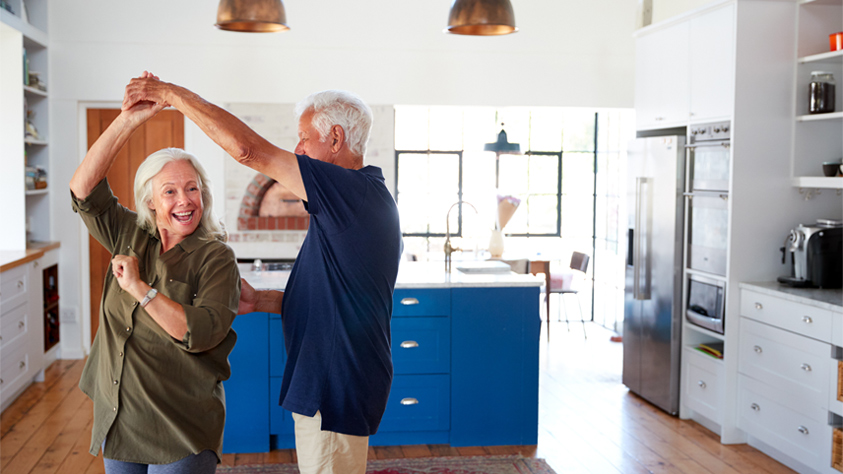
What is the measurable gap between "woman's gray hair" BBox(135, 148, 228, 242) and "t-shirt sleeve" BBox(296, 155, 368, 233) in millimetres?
298

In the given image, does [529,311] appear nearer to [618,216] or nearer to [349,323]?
[349,323]

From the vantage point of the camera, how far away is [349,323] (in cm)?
176

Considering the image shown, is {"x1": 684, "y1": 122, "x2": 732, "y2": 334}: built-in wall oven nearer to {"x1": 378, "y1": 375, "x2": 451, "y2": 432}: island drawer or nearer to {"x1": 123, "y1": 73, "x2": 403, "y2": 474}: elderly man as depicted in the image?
{"x1": 378, "y1": 375, "x2": 451, "y2": 432}: island drawer

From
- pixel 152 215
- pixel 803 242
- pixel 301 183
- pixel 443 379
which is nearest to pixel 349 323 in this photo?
pixel 301 183

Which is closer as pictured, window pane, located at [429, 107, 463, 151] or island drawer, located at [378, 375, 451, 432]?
island drawer, located at [378, 375, 451, 432]

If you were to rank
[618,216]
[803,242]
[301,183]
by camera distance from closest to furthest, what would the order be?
[301,183] < [803,242] < [618,216]

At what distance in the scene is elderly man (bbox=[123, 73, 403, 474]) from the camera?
171cm

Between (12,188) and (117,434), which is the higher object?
(12,188)

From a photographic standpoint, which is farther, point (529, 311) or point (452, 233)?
point (452, 233)

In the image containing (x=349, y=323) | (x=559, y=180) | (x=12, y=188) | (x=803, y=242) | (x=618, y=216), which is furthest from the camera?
(x=559, y=180)

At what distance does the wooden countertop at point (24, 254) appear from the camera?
4508 mm

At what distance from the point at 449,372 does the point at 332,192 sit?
8.07 ft

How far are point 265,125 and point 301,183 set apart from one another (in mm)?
4657

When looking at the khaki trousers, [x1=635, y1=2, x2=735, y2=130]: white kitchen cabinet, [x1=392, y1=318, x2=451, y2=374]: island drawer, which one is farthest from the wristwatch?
[x1=635, y1=2, x2=735, y2=130]: white kitchen cabinet
